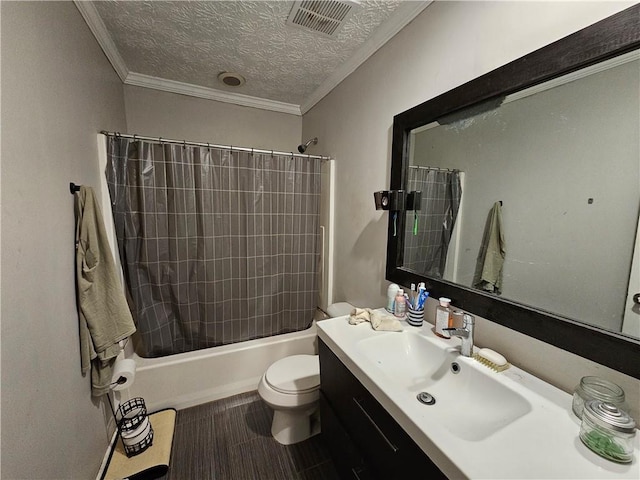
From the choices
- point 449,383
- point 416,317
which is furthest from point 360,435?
point 416,317

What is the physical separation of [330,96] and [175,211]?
1456 mm

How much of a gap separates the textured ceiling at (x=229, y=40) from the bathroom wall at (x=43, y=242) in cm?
31

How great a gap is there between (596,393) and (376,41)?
179 centimetres

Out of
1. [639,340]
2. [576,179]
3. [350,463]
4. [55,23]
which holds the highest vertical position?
[55,23]

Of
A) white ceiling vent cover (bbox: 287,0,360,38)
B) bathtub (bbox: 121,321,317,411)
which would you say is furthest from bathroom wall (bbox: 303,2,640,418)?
bathtub (bbox: 121,321,317,411)

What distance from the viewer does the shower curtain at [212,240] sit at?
1.64m

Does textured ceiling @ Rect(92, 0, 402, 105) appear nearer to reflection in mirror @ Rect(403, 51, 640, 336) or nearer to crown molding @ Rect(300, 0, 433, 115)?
crown molding @ Rect(300, 0, 433, 115)

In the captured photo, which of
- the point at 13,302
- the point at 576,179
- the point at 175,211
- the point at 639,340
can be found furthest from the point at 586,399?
the point at 175,211

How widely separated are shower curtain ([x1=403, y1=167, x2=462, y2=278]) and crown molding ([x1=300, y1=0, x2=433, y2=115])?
2.43 feet

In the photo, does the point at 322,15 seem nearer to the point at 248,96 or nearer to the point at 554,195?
the point at 248,96

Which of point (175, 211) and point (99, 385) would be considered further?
point (175, 211)

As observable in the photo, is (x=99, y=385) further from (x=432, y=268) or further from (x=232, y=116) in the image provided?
(x=232, y=116)

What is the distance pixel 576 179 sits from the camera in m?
0.79

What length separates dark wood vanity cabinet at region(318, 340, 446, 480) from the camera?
707 mm
